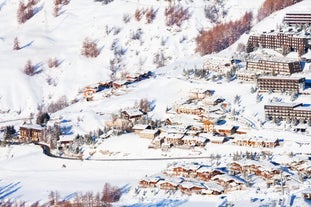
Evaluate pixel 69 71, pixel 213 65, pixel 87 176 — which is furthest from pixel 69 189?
pixel 69 71

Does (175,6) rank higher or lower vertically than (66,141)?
higher

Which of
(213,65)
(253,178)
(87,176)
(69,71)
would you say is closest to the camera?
(253,178)

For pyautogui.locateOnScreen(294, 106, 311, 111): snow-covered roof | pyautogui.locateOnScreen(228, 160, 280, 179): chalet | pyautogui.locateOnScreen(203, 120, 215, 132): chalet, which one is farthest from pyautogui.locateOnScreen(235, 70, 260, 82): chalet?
pyautogui.locateOnScreen(228, 160, 280, 179): chalet

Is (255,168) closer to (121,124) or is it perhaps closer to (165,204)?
(165,204)

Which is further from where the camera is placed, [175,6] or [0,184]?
[175,6]

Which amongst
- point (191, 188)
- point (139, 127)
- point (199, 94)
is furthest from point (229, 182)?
point (199, 94)

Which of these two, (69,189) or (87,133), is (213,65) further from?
(69,189)
